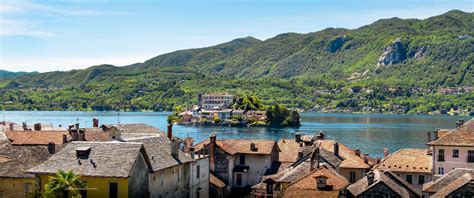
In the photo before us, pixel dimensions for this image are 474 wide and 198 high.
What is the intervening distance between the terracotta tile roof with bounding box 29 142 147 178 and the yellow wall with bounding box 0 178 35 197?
→ 172 centimetres

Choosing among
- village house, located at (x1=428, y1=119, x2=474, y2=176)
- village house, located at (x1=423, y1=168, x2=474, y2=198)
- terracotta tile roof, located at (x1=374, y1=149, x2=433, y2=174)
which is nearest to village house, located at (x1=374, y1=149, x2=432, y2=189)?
terracotta tile roof, located at (x1=374, y1=149, x2=433, y2=174)

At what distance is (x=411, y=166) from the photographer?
219 feet

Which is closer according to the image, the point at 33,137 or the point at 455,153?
the point at 455,153

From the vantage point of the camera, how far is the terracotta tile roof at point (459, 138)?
6328 centimetres

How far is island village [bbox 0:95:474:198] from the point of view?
4775cm

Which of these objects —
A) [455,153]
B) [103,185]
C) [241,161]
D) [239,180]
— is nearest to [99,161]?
[103,185]

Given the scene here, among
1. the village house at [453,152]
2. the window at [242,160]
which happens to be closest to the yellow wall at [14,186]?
the window at [242,160]

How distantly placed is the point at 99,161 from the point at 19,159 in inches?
346

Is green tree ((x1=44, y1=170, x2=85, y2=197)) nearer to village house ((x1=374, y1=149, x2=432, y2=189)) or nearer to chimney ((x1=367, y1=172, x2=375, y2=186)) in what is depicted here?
chimney ((x1=367, y1=172, x2=375, y2=186))

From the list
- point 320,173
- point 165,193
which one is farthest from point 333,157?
point 165,193

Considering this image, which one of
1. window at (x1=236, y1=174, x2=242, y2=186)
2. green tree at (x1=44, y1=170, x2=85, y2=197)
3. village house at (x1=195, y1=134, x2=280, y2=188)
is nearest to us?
green tree at (x1=44, y1=170, x2=85, y2=197)

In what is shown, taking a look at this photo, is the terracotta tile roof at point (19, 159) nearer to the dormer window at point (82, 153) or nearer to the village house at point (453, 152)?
the dormer window at point (82, 153)

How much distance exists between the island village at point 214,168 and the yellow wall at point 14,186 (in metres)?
0.07

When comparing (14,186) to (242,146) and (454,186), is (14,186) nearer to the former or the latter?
(242,146)
